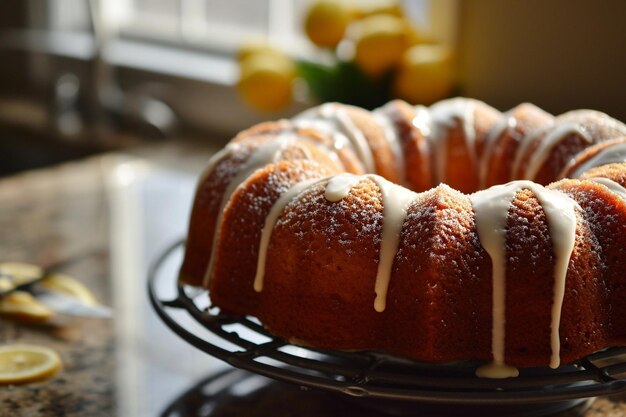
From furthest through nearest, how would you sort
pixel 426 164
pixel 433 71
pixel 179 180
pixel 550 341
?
pixel 179 180 < pixel 433 71 < pixel 426 164 < pixel 550 341

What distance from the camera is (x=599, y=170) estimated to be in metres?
1.03

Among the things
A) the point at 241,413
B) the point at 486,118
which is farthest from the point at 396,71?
the point at 241,413

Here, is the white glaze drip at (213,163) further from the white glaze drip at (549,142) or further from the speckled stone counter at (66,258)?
the white glaze drip at (549,142)

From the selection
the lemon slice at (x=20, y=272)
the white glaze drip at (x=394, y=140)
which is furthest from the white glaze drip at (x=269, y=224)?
the lemon slice at (x=20, y=272)

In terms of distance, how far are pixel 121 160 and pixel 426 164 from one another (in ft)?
3.16

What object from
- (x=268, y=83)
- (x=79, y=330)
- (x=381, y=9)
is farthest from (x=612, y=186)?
(x=268, y=83)

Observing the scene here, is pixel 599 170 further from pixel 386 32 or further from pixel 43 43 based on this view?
pixel 43 43

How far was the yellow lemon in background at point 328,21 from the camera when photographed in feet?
6.01

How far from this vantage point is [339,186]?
977 millimetres

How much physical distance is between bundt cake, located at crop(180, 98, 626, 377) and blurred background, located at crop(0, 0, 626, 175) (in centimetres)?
58

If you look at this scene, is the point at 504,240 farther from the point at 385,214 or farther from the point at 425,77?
the point at 425,77

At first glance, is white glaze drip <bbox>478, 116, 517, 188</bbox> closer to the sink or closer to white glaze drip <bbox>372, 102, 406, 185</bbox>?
white glaze drip <bbox>372, 102, 406, 185</bbox>

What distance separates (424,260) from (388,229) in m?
0.05

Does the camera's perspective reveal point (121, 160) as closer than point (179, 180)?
No
